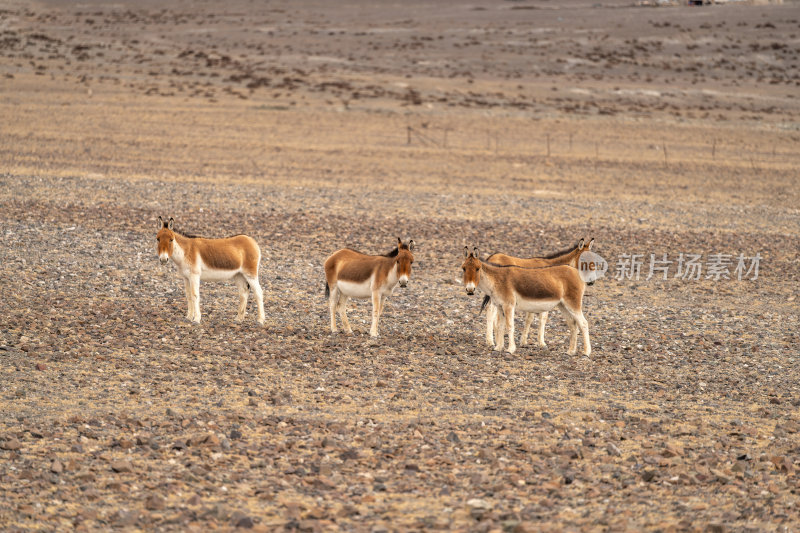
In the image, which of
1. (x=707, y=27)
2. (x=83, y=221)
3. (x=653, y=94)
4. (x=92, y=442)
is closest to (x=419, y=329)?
(x=92, y=442)

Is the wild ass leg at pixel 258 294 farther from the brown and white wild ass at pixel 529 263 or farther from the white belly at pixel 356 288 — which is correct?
the brown and white wild ass at pixel 529 263

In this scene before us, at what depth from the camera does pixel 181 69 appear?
6744 cm

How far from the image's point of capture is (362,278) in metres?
15.4

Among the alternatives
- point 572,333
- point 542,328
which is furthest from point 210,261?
point 572,333

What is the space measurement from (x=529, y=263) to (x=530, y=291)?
64.1 inches

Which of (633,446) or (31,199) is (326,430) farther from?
(31,199)

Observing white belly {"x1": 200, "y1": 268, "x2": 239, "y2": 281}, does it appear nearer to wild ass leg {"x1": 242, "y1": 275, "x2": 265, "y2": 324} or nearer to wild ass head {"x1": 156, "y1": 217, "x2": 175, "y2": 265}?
wild ass leg {"x1": 242, "y1": 275, "x2": 265, "y2": 324}

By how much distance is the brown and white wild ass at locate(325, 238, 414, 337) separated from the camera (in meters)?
15.1

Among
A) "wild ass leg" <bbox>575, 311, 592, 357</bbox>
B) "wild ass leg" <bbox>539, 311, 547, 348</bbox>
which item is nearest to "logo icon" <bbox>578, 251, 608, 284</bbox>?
"wild ass leg" <bbox>539, 311, 547, 348</bbox>

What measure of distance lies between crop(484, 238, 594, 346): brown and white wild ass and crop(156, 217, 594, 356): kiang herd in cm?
2

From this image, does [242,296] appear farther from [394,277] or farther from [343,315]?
[394,277]

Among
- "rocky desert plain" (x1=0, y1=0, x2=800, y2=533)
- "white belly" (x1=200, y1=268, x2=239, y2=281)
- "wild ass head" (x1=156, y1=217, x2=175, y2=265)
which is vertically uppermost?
"wild ass head" (x1=156, y1=217, x2=175, y2=265)

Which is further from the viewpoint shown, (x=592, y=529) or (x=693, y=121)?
(x=693, y=121)

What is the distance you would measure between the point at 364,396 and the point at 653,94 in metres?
57.9
